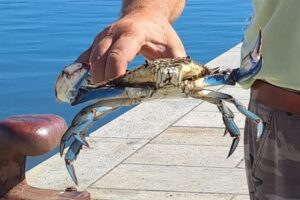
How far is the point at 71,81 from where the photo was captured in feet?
6.82

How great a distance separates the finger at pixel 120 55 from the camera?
203 centimetres

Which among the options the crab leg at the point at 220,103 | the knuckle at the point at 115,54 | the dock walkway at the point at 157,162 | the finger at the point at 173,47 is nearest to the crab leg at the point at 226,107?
the crab leg at the point at 220,103

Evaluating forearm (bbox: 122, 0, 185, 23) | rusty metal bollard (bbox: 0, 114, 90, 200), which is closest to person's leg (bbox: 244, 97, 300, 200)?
forearm (bbox: 122, 0, 185, 23)

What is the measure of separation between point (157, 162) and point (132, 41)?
12.8 ft

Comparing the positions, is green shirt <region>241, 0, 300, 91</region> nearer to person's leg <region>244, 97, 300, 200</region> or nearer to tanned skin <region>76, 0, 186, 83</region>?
person's leg <region>244, 97, 300, 200</region>

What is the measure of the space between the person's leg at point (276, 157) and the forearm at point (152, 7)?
35cm

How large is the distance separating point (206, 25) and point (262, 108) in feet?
41.7

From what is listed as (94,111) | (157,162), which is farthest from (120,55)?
(157,162)

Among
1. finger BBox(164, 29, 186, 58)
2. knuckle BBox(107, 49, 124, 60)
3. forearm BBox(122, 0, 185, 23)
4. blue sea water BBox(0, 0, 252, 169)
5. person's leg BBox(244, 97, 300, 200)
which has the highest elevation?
forearm BBox(122, 0, 185, 23)

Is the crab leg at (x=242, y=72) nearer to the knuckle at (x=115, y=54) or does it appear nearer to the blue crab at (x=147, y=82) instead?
the blue crab at (x=147, y=82)

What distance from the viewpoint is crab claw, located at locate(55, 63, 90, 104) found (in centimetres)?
206

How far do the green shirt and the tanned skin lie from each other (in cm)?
25

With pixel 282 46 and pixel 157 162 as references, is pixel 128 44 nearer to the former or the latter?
pixel 282 46

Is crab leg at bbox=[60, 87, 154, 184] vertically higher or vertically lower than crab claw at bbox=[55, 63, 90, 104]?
lower
